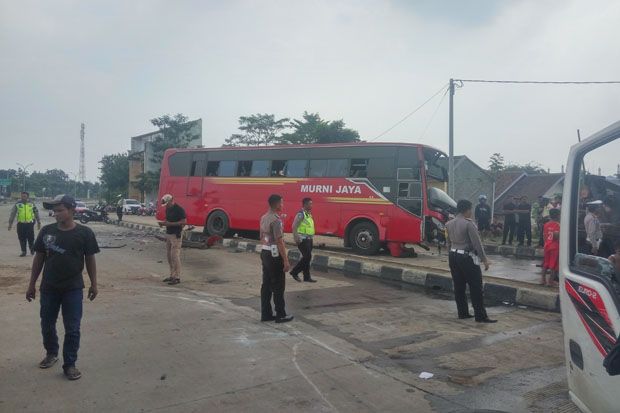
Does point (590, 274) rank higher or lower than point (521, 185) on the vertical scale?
lower

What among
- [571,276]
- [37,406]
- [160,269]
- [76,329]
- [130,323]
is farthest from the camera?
[160,269]

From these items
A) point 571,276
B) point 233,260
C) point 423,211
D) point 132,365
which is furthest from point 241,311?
point 423,211

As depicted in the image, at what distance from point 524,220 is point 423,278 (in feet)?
22.6

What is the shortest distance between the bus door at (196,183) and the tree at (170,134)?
99.0 ft

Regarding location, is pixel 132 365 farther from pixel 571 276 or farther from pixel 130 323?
pixel 571 276

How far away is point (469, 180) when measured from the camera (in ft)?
117

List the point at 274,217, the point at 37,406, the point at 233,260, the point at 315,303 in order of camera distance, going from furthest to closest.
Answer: the point at 233,260 → the point at 315,303 → the point at 274,217 → the point at 37,406

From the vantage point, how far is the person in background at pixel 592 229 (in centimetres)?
287

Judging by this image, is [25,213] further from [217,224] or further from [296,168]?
[296,168]

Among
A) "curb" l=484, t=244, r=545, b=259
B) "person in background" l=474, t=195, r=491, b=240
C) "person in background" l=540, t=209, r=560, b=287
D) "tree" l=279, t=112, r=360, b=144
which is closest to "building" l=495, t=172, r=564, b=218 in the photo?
"tree" l=279, t=112, r=360, b=144

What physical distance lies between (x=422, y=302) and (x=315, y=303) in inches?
69.5

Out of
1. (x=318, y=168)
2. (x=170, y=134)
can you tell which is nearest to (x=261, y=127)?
(x=170, y=134)

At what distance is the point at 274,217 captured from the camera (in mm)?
6152

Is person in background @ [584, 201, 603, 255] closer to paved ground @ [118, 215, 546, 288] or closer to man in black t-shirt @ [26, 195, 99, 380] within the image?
man in black t-shirt @ [26, 195, 99, 380]
